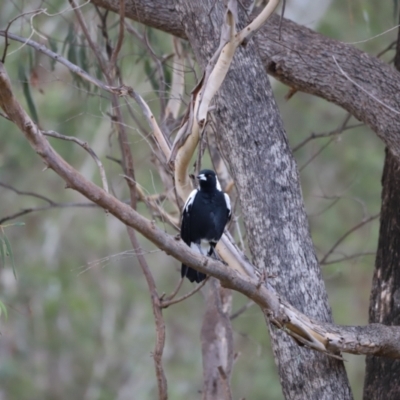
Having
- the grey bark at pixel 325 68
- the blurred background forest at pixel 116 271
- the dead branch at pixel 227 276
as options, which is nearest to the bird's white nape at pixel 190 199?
the dead branch at pixel 227 276

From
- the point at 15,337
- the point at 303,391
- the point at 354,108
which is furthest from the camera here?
the point at 15,337

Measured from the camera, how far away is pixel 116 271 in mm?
11359

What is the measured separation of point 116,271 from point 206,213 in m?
7.74

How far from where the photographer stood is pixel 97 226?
10914 mm

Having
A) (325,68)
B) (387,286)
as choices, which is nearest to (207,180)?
(325,68)

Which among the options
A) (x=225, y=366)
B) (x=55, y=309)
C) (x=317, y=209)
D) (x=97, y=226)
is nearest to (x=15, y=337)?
(x=55, y=309)

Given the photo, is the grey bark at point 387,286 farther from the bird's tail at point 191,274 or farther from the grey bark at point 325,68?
the bird's tail at point 191,274

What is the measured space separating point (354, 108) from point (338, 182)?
6678mm

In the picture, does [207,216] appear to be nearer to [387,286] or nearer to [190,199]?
[190,199]

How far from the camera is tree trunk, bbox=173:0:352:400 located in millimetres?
3346

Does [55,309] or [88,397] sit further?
[88,397]

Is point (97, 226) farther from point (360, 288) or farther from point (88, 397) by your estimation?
point (360, 288)

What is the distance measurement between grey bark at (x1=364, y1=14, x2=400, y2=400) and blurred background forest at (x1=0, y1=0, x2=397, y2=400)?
541 cm

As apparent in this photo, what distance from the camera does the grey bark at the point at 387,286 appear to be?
142 inches
